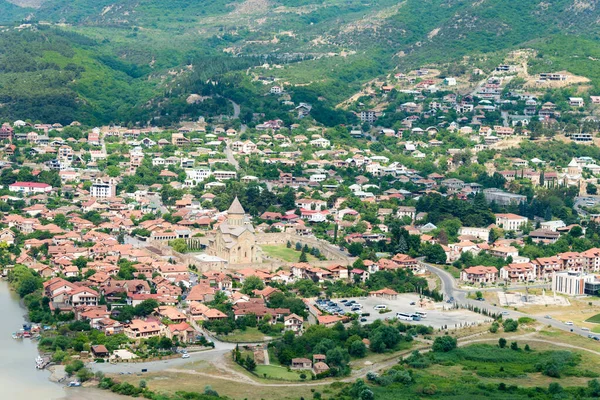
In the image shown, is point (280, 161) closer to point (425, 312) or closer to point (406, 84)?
point (406, 84)

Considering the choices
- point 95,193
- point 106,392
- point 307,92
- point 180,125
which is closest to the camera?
point 106,392

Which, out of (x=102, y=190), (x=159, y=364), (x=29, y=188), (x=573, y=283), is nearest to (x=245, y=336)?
(x=159, y=364)

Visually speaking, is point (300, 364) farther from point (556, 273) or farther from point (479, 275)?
point (556, 273)

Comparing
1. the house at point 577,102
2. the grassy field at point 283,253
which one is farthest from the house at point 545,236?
the house at point 577,102

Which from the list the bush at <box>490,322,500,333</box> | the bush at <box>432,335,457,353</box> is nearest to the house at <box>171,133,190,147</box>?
the bush at <box>490,322,500,333</box>

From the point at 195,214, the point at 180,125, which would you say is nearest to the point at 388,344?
the point at 195,214

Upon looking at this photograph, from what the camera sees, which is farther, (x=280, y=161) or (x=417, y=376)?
(x=280, y=161)
